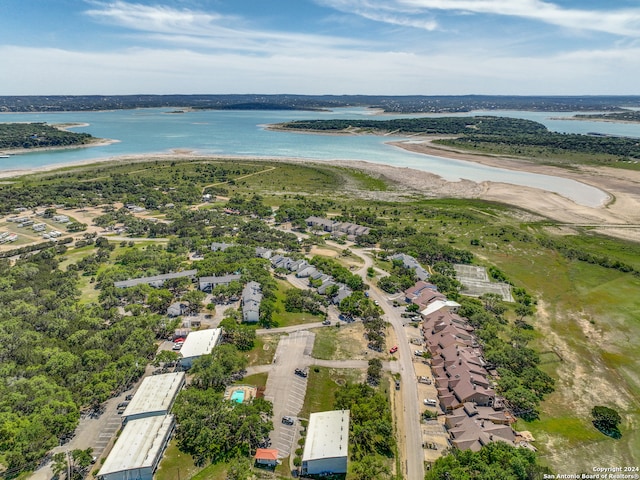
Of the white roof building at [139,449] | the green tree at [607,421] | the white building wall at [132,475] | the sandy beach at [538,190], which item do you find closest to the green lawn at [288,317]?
the white roof building at [139,449]

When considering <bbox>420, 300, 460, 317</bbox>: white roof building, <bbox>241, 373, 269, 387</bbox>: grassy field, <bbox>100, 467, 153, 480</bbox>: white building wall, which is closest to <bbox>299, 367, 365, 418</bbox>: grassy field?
<bbox>241, 373, 269, 387</bbox>: grassy field

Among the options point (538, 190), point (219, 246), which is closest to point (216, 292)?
point (219, 246)

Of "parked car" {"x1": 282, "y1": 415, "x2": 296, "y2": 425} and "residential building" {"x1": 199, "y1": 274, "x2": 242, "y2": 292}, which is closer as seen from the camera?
"parked car" {"x1": 282, "y1": 415, "x2": 296, "y2": 425}

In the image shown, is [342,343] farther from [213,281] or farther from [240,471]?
[213,281]

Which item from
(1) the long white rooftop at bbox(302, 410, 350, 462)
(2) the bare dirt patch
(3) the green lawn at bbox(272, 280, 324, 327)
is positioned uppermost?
(1) the long white rooftop at bbox(302, 410, 350, 462)

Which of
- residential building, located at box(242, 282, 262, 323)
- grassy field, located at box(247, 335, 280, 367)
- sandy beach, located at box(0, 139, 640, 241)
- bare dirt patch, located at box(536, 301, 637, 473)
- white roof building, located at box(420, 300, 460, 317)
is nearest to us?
bare dirt patch, located at box(536, 301, 637, 473)

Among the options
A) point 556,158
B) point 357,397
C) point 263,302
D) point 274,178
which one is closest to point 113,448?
point 357,397

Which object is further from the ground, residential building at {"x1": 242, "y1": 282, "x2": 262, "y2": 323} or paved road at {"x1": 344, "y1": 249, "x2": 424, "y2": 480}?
residential building at {"x1": 242, "y1": 282, "x2": 262, "y2": 323}

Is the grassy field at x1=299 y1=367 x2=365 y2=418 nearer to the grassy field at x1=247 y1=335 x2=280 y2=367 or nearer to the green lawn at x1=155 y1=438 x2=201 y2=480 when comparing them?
the grassy field at x1=247 y1=335 x2=280 y2=367
